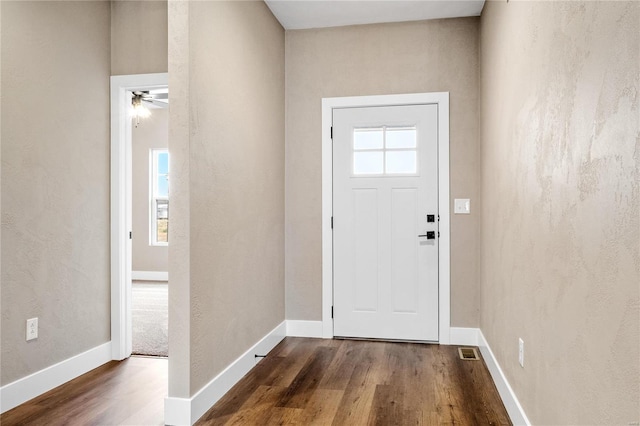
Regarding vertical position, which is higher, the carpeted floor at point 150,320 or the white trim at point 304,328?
the white trim at point 304,328

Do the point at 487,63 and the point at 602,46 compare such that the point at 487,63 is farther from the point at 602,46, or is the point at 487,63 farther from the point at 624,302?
the point at 624,302

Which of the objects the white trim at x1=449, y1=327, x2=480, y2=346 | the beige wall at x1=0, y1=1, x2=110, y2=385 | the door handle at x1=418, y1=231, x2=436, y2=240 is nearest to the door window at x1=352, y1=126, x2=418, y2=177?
the door handle at x1=418, y1=231, x2=436, y2=240

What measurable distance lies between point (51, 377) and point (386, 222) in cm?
268

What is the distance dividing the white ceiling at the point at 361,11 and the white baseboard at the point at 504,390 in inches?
103

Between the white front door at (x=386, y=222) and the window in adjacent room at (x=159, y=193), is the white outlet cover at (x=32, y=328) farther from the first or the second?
the window in adjacent room at (x=159, y=193)

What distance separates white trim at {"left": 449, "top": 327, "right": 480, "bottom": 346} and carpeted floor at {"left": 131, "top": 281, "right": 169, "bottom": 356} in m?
2.32

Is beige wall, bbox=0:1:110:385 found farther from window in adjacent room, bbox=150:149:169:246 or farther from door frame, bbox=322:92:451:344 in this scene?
window in adjacent room, bbox=150:149:169:246

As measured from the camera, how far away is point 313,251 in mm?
4102

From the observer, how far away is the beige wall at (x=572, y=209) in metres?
1.16

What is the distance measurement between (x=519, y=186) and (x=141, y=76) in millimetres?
2729

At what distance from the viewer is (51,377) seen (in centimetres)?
286

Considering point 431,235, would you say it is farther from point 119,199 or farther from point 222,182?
point 119,199

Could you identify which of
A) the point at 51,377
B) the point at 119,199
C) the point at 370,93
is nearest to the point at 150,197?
the point at 119,199

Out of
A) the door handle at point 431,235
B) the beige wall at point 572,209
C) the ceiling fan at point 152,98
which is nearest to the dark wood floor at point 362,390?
the beige wall at point 572,209
